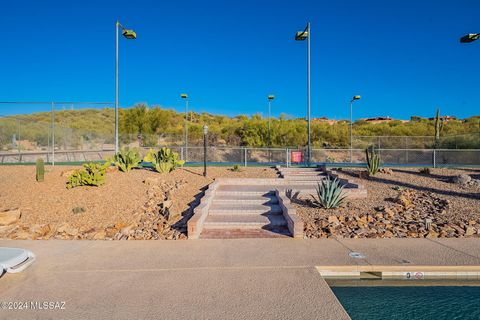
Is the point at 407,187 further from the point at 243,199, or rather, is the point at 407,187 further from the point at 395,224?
the point at 243,199

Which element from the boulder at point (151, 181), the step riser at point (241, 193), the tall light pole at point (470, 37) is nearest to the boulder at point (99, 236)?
the step riser at point (241, 193)

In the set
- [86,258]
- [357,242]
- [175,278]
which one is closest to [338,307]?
[175,278]

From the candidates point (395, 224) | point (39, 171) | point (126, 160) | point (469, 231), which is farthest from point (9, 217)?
point (469, 231)

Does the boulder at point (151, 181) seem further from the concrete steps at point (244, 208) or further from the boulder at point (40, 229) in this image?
the boulder at point (40, 229)

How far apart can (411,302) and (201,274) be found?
9.87 ft

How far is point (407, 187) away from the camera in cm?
1180

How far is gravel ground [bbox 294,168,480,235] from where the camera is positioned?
8.85 meters

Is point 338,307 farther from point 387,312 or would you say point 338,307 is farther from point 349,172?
point 349,172

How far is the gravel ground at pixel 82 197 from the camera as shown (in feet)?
28.9

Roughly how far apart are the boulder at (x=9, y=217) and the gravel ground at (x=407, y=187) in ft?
24.5

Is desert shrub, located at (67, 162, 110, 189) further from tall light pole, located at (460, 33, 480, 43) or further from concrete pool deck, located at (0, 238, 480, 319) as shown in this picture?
tall light pole, located at (460, 33, 480, 43)

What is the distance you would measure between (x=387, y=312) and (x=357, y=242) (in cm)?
252

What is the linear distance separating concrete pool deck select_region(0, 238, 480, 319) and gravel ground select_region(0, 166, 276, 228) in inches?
79.4


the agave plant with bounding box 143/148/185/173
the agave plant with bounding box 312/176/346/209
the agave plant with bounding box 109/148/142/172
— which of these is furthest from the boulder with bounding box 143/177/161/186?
the agave plant with bounding box 312/176/346/209
